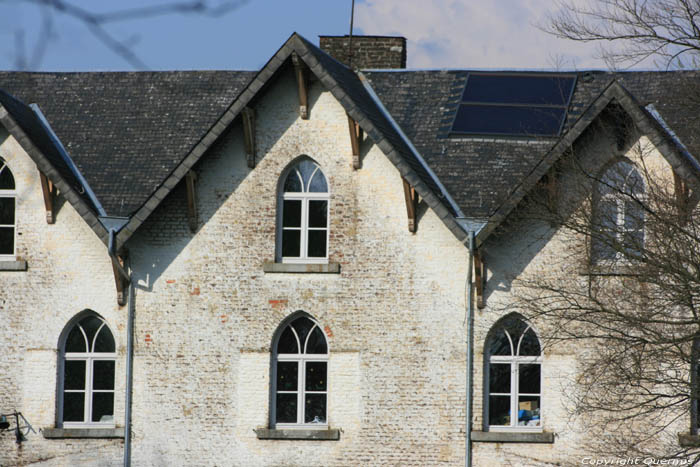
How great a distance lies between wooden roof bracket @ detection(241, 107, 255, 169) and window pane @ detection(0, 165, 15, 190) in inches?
161

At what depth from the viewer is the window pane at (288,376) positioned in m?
17.7

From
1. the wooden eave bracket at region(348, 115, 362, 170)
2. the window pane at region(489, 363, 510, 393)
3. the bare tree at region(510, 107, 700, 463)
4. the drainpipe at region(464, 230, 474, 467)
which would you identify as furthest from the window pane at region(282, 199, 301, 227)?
the window pane at region(489, 363, 510, 393)

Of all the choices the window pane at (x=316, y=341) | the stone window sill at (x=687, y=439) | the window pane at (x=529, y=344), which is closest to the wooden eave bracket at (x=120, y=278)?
the window pane at (x=316, y=341)

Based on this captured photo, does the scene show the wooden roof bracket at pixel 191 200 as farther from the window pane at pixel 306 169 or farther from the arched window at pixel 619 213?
the arched window at pixel 619 213

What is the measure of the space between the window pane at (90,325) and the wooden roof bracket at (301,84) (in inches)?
192

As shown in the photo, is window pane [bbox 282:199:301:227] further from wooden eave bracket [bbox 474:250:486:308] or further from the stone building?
wooden eave bracket [bbox 474:250:486:308]

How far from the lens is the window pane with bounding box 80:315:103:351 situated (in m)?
18.1

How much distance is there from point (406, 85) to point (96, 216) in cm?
641

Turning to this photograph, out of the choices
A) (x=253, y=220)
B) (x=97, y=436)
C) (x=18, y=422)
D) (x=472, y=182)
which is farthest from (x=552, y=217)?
(x=18, y=422)

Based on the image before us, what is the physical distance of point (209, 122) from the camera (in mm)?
19766

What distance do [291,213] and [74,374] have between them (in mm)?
4521

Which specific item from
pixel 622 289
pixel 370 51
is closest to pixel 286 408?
pixel 622 289

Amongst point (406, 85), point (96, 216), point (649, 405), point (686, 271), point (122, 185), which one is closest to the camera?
point (686, 271)

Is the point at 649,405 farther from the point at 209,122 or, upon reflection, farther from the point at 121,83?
the point at 121,83
